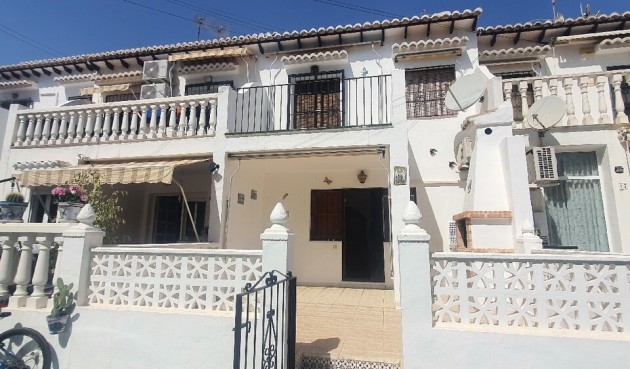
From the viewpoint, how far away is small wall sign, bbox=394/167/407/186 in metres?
8.02

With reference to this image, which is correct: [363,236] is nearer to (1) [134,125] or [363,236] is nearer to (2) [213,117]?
(2) [213,117]

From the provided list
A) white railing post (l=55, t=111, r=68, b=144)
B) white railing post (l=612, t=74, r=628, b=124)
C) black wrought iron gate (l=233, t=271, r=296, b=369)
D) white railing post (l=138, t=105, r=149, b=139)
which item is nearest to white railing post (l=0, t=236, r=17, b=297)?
white railing post (l=138, t=105, r=149, b=139)

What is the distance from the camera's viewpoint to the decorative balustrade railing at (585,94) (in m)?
8.74

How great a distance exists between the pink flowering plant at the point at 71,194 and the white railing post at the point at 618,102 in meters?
13.3

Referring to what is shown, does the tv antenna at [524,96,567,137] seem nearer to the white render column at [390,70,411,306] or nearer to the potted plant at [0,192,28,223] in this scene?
the white render column at [390,70,411,306]

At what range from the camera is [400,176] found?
26.4ft

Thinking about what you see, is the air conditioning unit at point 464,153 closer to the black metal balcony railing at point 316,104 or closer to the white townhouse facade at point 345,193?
the white townhouse facade at point 345,193

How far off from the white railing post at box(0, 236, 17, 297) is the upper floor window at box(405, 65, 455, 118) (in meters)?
10.8

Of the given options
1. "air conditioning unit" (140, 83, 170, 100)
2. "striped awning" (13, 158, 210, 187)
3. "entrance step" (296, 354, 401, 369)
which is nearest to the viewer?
"entrance step" (296, 354, 401, 369)

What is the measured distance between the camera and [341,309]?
7.89m

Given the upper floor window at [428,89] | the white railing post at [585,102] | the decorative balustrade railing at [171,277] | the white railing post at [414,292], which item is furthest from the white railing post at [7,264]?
the white railing post at [585,102]

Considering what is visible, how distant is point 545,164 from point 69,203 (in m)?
11.1

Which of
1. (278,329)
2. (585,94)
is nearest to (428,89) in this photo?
(585,94)

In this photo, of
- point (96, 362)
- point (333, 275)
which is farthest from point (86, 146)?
point (333, 275)
